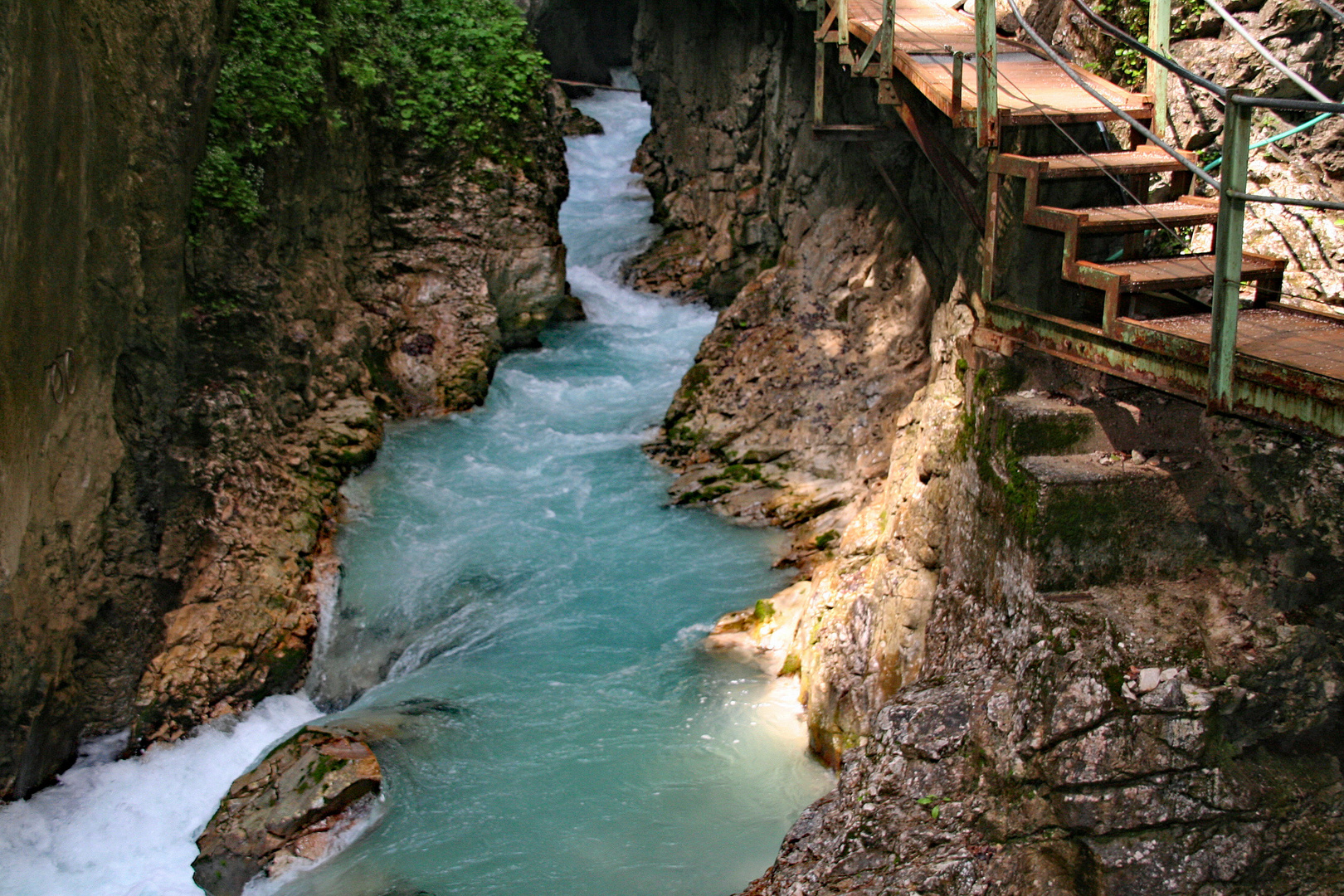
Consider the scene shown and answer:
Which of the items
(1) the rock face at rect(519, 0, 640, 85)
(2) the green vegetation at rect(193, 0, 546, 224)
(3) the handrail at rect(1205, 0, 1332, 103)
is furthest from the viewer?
(1) the rock face at rect(519, 0, 640, 85)

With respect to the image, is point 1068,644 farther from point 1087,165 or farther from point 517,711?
point 517,711

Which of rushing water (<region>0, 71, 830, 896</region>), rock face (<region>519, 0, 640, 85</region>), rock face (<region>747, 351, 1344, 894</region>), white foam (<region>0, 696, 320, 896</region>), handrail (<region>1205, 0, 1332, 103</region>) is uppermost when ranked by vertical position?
rock face (<region>519, 0, 640, 85</region>)

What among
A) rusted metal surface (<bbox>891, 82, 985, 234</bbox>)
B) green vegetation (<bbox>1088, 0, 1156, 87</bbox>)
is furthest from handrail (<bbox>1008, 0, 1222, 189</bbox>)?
rusted metal surface (<bbox>891, 82, 985, 234</bbox>)

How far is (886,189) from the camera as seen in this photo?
31.5 feet

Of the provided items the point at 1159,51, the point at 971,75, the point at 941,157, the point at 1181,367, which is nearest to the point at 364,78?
the point at 941,157

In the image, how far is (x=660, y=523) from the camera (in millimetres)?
9898

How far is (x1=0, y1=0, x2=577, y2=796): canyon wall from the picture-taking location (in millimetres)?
6066

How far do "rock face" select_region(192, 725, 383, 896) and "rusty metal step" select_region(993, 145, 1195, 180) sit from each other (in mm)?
4992

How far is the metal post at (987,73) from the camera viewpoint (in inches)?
217

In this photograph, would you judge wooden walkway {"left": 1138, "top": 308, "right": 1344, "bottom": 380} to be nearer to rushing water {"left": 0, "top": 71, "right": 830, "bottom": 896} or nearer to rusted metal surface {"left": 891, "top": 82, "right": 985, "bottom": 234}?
rusted metal surface {"left": 891, "top": 82, "right": 985, "bottom": 234}

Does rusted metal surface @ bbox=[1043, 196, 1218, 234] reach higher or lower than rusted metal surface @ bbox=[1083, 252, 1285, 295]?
higher

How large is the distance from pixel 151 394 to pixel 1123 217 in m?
6.49

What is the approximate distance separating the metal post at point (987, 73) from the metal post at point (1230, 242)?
1.86 meters

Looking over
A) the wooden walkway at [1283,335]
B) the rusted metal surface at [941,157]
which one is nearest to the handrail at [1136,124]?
the wooden walkway at [1283,335]
